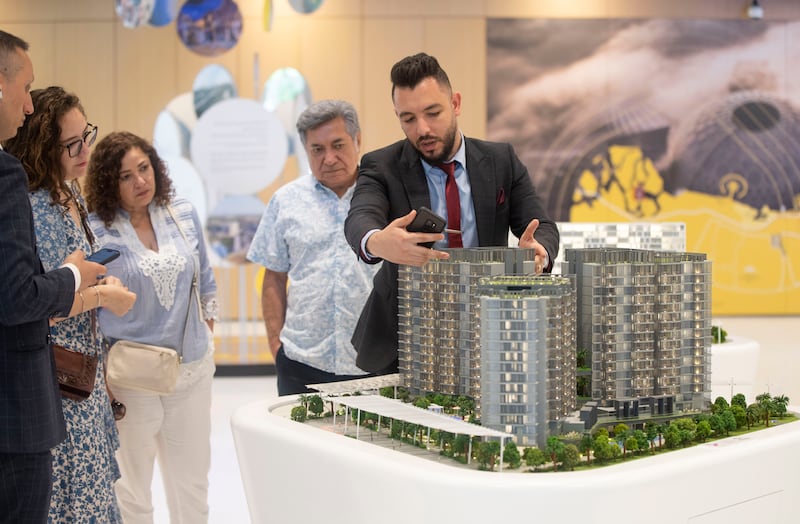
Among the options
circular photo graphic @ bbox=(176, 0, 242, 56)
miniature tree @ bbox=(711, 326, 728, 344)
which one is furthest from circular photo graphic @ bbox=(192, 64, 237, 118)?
miniature tree @ bbox=(711, 326, 728, 344)

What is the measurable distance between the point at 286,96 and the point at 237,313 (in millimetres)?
1862

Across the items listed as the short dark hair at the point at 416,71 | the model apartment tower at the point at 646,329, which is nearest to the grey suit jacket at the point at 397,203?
the short dark hair at the point at 416,71

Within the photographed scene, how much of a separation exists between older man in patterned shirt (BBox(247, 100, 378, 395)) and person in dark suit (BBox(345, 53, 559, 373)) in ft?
2.37

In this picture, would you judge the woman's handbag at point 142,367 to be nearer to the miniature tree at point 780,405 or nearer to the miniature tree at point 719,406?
the miniature tree at point 719,406

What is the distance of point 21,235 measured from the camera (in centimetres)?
211

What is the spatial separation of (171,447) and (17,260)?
5.30 ft

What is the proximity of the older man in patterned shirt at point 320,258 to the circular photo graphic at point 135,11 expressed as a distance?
528 centimetres

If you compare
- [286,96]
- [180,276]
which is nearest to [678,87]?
[286,96]

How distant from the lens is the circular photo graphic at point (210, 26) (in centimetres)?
838

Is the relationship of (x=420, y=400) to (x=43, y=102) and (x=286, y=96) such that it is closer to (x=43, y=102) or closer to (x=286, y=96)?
(x=43, y=102)

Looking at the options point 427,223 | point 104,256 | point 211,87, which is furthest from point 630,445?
point 211,87

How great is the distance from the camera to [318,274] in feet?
12.2

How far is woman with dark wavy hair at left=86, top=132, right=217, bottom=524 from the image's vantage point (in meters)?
3.46

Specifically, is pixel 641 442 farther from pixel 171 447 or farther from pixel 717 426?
pixel 171 447
